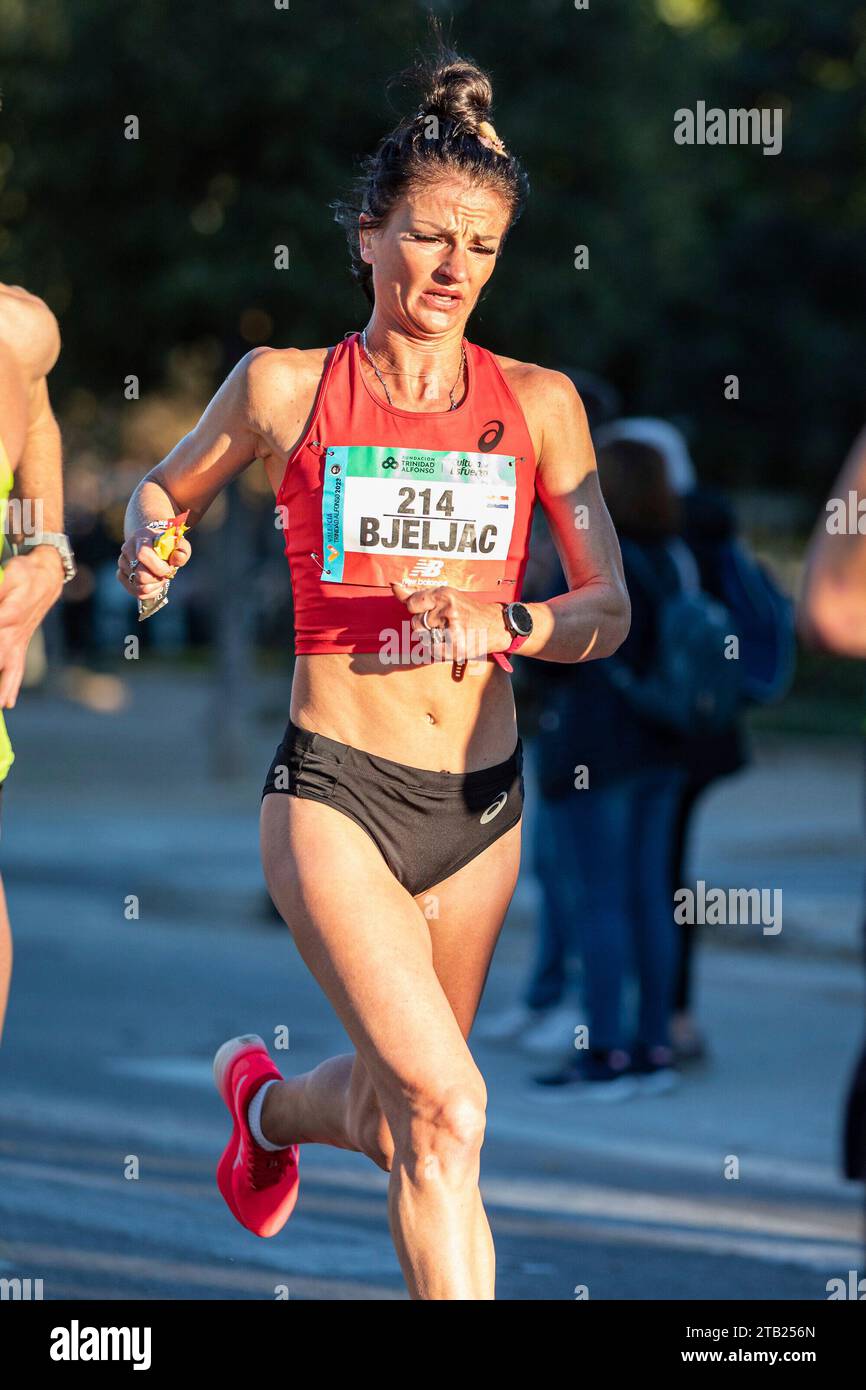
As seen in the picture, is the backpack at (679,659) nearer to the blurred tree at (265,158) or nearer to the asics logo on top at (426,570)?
the asics logo on top at (426,570)

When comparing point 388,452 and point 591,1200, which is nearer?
point 388,452

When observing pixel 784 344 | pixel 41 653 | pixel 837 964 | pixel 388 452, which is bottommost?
pixel 837 964

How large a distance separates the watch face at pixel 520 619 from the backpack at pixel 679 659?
347cm

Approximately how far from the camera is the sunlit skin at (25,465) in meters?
4.17

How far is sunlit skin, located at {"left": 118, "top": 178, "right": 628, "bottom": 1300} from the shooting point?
12.7 ft

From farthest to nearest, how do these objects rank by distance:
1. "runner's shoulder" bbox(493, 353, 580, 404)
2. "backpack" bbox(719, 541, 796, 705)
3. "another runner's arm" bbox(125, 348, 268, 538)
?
"backpack" bbox(719, 541, 796, 705), "runner's shoulder" bbox(493, 353, 580, 404), "another runner's arm" bbox(125, 348, 268, 538)

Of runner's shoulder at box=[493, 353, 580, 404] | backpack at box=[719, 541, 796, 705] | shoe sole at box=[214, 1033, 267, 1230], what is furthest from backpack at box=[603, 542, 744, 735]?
runner's shoulder at box=[493, 353, 580, 404]

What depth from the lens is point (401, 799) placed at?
13.7 feet

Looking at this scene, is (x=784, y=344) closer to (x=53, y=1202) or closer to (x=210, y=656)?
(x=210, y=656)

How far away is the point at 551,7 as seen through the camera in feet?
49.5

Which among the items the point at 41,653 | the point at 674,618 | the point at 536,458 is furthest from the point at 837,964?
the point at 41,653

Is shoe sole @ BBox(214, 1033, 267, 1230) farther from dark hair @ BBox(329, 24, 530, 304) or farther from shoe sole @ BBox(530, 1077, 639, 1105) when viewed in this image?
shoe sole @ BBox(530, 1077, 639, 1105)

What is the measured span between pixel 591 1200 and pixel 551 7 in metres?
10.8

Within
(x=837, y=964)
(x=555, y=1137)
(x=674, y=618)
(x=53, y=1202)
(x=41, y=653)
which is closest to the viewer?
(x=53, y=1202)
